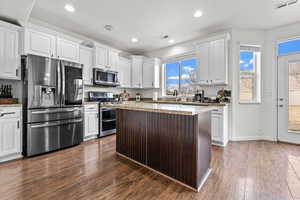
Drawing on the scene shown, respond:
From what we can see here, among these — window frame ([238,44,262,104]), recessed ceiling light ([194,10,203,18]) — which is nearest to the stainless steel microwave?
recessed ceiling light ([194,10,203,18])

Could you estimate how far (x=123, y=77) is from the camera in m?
5.38

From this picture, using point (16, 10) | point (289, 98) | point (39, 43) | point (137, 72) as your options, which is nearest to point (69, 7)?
point (16, 10)

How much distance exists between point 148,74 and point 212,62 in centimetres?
237

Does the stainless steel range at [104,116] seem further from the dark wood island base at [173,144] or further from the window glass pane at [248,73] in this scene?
the window glass pane at [248,73]

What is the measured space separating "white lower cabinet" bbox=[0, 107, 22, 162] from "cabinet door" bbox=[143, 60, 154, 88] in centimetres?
377

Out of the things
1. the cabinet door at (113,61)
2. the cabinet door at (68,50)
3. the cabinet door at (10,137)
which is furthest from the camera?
the cabinet door at (113,61)

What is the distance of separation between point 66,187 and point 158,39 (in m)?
4.35

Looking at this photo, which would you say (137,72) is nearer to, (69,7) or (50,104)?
(69,7)

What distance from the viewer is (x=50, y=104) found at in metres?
3.04

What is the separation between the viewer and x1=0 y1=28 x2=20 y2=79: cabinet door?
269 cm

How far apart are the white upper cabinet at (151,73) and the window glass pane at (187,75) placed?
954 mm

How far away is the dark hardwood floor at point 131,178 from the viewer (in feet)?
5.57

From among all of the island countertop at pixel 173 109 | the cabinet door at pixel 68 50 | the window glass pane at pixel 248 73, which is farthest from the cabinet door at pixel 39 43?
the window glass pane at pixel 248 73

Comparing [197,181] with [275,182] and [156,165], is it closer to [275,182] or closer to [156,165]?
[156,165]
